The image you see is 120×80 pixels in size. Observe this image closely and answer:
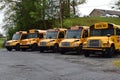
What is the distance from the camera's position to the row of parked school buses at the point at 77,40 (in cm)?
2738

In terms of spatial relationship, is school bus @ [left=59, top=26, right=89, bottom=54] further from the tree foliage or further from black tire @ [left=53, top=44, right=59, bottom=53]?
the tree foliage

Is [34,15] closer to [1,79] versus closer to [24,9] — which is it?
[24,9]

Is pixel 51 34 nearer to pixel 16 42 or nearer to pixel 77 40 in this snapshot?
pixel 77 40

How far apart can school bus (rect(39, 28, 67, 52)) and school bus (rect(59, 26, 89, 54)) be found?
217 cm

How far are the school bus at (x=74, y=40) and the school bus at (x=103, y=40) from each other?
2323 mm

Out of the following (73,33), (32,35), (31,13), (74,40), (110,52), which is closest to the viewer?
(110,52)

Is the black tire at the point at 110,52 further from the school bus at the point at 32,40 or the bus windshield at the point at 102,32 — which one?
the school bus at the point at 32,40

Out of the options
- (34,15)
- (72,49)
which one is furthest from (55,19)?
(72,49)

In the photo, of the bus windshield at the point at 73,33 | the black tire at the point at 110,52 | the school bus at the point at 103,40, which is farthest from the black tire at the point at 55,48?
the black tire at the point at 110,52

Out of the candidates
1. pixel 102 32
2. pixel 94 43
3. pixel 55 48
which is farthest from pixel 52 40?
pixel 94 43

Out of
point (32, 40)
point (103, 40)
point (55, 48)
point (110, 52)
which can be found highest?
point (103, 40)

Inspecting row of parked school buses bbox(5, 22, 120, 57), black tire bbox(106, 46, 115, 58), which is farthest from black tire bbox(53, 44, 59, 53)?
black tire bbox(106, 46, 115, 58)

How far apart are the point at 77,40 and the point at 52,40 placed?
3918mm

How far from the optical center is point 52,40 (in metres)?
34.6
